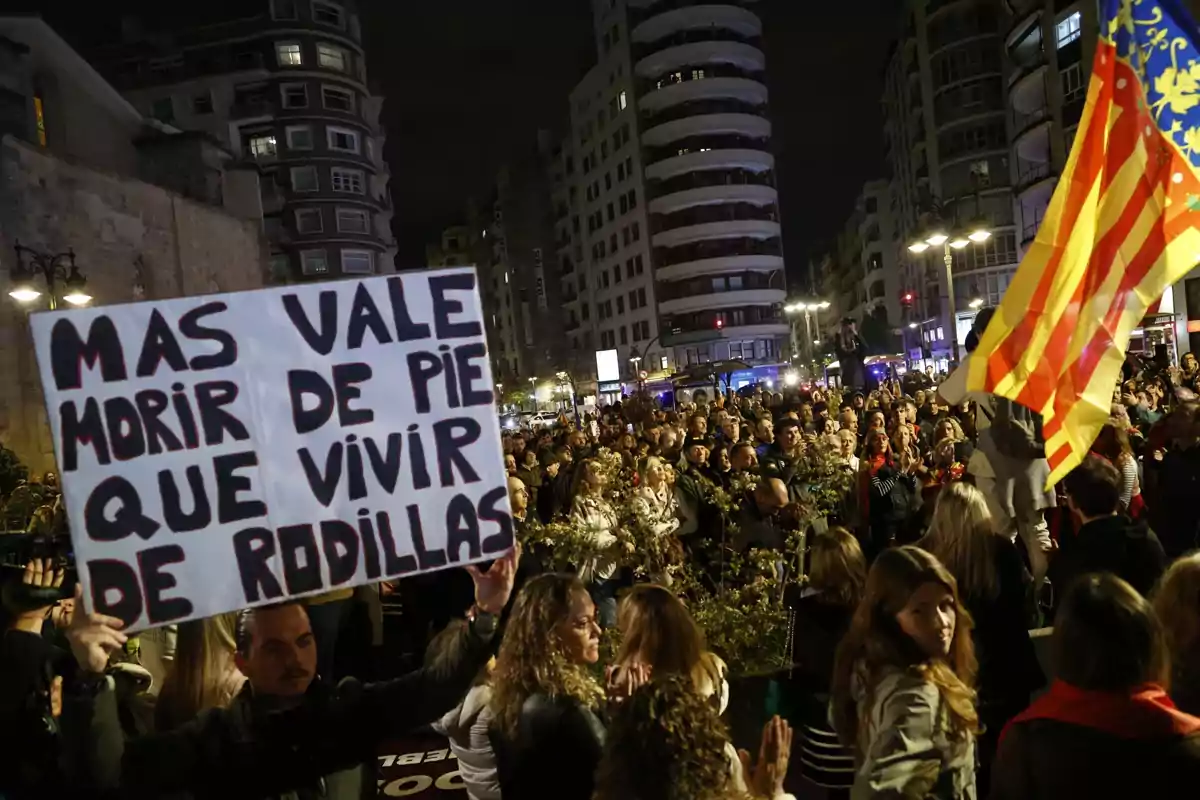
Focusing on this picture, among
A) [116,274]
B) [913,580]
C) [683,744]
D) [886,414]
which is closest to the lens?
[683,744]

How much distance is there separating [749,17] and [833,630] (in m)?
81.8

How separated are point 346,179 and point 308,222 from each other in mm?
4151

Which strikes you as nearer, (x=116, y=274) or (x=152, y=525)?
(x=152, y=525)

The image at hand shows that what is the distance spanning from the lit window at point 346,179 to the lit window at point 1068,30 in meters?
43.1

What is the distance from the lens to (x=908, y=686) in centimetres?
306


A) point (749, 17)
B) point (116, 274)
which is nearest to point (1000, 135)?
point (749, 17)

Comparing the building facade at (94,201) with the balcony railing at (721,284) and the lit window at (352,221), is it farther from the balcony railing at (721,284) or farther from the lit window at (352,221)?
the balcony railing at (721,284)

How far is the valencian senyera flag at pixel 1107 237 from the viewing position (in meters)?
4.62

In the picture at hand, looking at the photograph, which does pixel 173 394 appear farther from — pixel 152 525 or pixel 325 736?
pixel 325 736

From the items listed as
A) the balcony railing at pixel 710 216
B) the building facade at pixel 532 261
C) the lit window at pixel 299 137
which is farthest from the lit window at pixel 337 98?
the building facade at pixel 532 261

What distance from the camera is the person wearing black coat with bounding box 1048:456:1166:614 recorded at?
4.45 meters

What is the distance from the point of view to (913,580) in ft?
10.7

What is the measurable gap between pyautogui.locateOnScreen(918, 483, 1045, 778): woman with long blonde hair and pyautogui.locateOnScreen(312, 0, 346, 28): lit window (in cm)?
6707

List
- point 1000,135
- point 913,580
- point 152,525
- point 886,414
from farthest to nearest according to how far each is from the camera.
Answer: point 1000,135 < point 886,414 < point 913,580 < point 152,525
